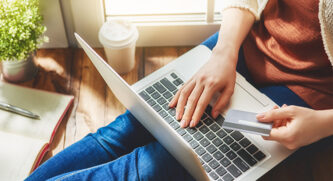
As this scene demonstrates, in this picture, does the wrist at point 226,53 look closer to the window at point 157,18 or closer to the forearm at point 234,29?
the forearm at point 234,29

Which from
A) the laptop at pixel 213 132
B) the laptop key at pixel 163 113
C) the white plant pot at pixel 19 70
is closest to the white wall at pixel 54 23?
the white plant pot at pixel 19 70

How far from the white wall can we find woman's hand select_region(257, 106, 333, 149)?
858 mm

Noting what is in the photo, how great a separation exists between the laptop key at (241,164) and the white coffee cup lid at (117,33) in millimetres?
623

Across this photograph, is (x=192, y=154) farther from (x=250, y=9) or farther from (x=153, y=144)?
(x=250, y=9)

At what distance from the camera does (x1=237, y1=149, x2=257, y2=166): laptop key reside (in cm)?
85

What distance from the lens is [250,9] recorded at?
102 centimetres

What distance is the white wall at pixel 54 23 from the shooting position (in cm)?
133

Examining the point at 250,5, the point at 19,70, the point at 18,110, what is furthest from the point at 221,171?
the point at 19,70

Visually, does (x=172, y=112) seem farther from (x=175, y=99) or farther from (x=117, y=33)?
(x=117, y=33)

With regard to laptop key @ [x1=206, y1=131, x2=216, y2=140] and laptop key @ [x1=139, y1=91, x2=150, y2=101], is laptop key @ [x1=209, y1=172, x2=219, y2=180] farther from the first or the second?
laptop key @ [x1=139, y1=91, x2=150, y2=101]

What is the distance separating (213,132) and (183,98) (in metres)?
0.11

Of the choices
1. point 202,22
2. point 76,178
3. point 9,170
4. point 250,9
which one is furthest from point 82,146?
point 202,22

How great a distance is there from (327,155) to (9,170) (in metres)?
1.01

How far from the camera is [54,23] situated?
1391 mm
